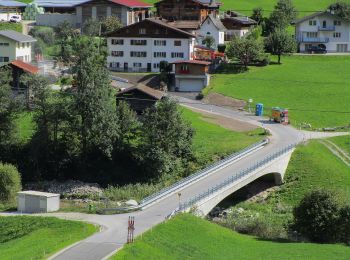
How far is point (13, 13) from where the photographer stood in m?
122

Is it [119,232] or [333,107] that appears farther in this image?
[333,107]

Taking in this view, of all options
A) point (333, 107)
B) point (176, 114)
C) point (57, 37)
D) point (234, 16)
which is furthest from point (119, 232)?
point (234, 16)

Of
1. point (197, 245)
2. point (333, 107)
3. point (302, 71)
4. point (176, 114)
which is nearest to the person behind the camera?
point (197, 245)

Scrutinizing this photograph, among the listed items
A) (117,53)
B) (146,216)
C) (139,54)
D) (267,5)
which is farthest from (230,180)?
(267,5)

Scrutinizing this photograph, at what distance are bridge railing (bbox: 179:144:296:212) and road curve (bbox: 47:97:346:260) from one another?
0.65m

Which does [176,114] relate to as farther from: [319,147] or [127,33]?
[127,33]

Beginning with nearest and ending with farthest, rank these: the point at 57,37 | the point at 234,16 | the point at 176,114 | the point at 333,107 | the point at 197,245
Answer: the point at 197,245, the point at 176,114, the point at 333,107, the point at 57,37, the point at 234,16

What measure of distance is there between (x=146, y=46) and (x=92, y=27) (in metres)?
14.4

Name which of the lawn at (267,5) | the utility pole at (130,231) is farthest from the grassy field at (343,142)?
the lawn at (267,5)

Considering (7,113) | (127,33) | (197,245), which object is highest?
(127,33)

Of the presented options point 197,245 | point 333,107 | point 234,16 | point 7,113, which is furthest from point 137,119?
point 234,16

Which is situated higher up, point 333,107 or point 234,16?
point 234,16

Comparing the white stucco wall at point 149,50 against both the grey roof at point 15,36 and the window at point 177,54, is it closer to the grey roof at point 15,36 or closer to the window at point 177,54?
the window at point 177,54

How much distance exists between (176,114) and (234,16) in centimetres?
6182
